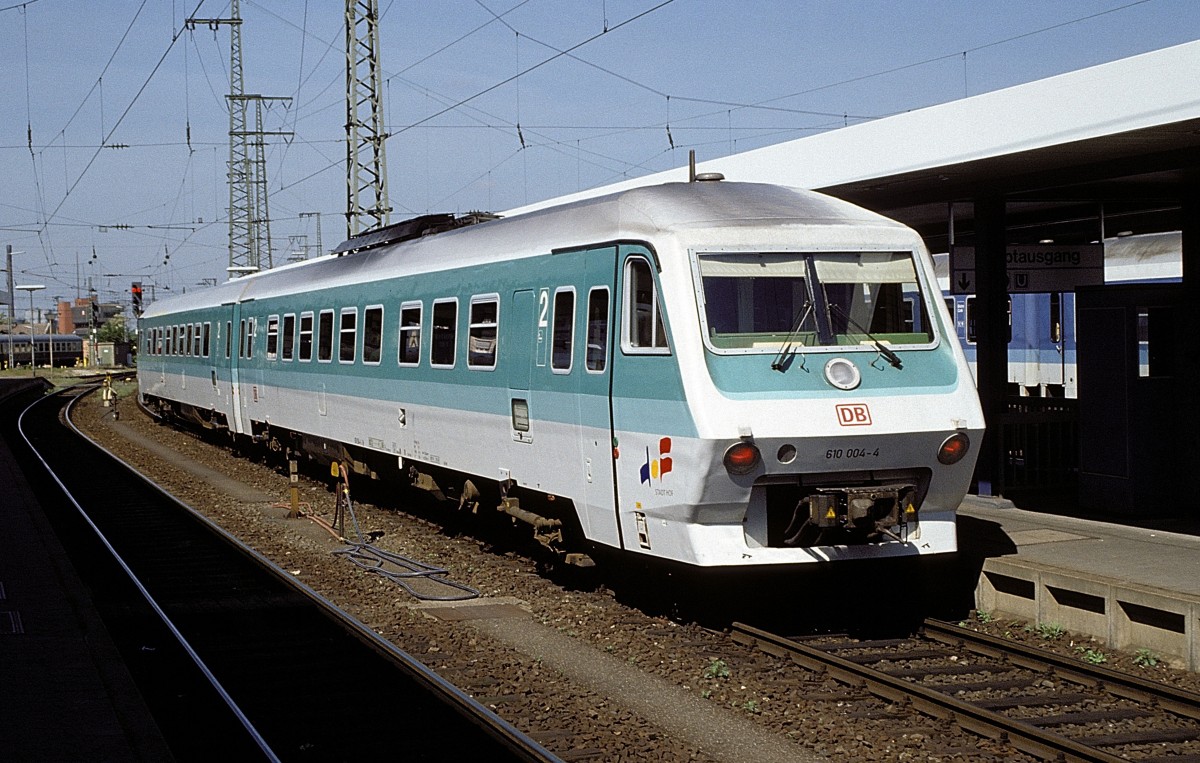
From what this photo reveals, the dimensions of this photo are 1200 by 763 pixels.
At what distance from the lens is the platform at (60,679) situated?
7176 millimetres

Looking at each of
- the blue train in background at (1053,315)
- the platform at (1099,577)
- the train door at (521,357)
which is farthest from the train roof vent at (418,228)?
the blue train in background at (1053,315)

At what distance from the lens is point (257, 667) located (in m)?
9.33

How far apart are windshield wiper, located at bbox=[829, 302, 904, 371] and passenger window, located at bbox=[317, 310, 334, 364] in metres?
9.48

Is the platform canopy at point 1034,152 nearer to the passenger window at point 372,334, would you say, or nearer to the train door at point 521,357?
the passenger window at point 372,334

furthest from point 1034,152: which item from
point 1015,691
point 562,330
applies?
point 1015,691

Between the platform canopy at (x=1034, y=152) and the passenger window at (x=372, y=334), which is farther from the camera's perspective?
the passenger window at (x=372, y=334)

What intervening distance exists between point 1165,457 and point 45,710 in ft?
35.4

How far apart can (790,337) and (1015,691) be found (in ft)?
9.43

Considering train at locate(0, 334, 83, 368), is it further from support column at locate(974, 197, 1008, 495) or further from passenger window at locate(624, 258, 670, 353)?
passenger window at locate(624, 258, 670, 353)

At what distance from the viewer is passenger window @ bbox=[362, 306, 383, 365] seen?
15.5 m

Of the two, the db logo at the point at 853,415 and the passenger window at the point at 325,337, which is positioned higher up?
the passenger window at the point at 325,337

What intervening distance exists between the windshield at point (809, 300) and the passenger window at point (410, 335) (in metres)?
5.43

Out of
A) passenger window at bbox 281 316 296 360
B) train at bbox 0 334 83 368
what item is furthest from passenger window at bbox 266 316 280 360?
train at bbox 0 334 83 368

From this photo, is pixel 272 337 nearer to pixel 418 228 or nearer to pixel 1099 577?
pixel 418 228
